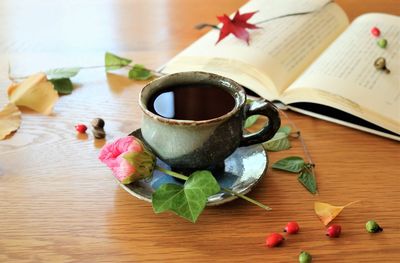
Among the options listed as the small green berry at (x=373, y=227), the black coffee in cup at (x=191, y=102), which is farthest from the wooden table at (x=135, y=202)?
the black coffee in cup at (x=191, y=102)

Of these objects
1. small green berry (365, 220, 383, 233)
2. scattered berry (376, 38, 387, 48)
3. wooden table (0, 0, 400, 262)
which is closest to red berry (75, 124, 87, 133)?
wooden table (0, 0, 400, 262)

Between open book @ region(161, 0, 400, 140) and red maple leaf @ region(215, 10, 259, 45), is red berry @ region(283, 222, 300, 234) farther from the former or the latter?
red maple leaf @ region(215, 10, 259, 45)

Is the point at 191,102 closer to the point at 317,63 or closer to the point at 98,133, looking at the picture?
the point at 98,133

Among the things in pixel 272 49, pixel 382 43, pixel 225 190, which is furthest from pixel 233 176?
pixel 382 43

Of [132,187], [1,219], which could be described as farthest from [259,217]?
[1,219]

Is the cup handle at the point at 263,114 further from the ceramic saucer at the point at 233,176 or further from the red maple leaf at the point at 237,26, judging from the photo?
the red maple leaf at the point at 237,26

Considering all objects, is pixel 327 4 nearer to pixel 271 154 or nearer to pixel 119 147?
pixel 271 154
